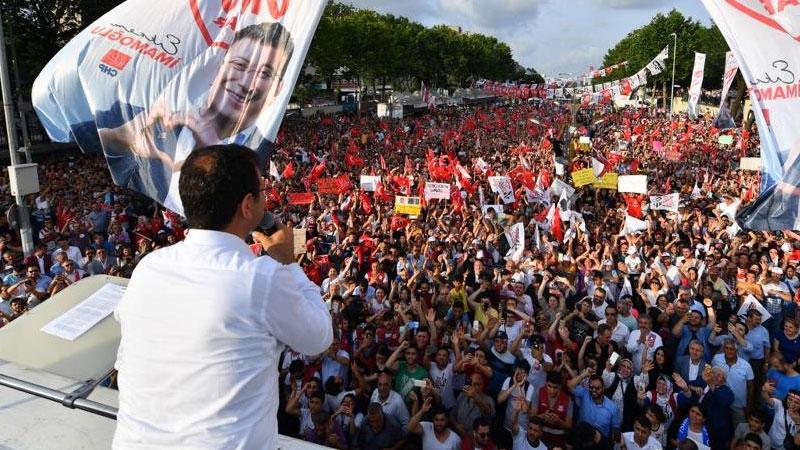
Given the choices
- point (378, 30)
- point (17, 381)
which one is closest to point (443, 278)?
point (17, 381)

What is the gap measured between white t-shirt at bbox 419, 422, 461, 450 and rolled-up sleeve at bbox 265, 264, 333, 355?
3929 millimetres

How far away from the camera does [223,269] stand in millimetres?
1476

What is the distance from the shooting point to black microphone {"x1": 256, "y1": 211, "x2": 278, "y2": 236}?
1.78 m

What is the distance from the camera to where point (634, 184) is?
13430mm

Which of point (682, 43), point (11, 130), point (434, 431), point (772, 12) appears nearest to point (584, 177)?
point (434, 431)

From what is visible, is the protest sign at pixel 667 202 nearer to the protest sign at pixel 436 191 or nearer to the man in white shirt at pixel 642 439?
the protest sign at pixel 436 191

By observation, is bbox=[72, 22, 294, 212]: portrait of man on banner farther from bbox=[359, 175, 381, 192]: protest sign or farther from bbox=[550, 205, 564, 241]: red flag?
bbox=[359, 175, 381, 192]: protest sign

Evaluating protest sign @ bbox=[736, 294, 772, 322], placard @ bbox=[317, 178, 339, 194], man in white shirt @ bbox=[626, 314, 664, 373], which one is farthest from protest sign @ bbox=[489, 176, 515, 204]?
man in white shirt @ bbox=[626, 314, 664, 373]

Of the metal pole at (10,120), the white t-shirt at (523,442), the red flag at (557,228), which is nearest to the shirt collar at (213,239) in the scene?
the white t-shirt at (523,442)

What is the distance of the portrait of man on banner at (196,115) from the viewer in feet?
11.7

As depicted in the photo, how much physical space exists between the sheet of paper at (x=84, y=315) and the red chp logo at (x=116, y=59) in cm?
159

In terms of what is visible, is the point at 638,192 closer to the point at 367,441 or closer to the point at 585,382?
the point at 585,382

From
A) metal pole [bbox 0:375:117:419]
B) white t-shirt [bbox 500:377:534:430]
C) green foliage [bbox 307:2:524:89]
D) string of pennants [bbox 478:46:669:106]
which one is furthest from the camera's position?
green foliage [bbox 307:2:524:89]

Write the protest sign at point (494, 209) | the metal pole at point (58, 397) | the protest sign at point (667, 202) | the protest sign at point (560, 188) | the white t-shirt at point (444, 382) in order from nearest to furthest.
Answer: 1. the metal pole at point (58, 397)
2. the white t-shirt at point (444, 382)
3. the protest sign at point (667, 202)
4. the protest sign at point (494, 209)
5. the protest sign at point (560, 188)
